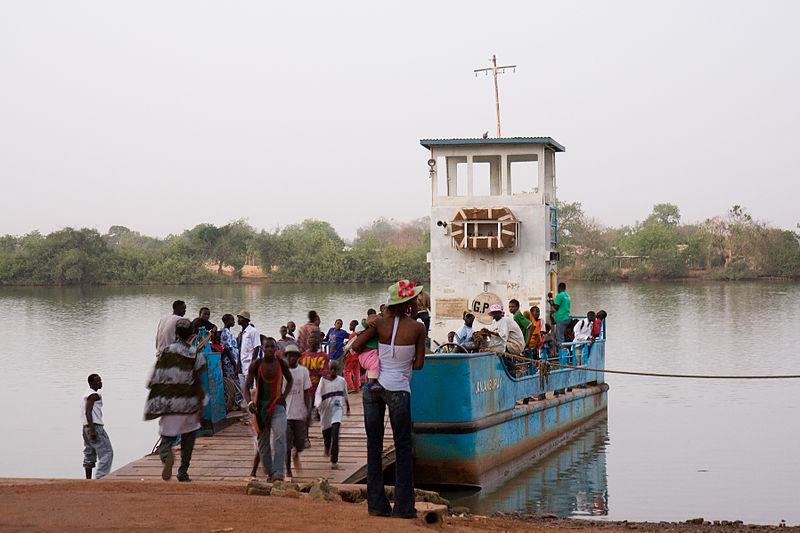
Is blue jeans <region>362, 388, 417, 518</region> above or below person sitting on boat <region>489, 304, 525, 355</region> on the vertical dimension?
below

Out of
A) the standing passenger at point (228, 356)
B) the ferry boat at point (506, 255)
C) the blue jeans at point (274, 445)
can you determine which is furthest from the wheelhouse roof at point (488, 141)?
the blue jeans at point (274, 445)

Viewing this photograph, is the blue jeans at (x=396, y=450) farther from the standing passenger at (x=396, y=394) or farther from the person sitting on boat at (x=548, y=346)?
the person sitting on boat at (x=548, y=346)

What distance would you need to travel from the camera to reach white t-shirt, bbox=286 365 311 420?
8828mm

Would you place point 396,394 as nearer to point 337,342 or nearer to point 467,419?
point 467,419

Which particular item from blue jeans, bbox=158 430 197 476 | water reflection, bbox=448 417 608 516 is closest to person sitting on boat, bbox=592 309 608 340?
water reflection, bbox=448 417 608 516

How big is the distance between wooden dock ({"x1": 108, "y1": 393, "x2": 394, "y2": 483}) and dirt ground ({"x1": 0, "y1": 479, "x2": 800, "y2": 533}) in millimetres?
1276

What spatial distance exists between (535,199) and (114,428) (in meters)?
9.43

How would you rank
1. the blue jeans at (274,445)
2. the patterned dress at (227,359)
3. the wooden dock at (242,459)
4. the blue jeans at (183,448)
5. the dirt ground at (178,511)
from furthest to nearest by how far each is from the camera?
the patterned dress at (227,359), the wooden dock at (242,459), the blue jeans at (274,445), the blue jeans at (183,448), the dirt ground at (178,511)

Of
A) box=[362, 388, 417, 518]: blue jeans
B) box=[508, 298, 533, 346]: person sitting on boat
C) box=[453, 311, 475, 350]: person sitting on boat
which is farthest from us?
box=[508, 298, 533, 346]: person sitting on boat

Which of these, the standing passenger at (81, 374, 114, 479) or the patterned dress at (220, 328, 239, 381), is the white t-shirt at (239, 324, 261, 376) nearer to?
the patterned dress at (220, 328, 239, 381)

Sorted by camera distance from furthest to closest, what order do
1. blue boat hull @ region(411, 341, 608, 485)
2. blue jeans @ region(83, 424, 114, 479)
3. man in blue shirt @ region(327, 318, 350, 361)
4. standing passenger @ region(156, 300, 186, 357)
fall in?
man in blue shirt @ region(327, 318, 350, 361) → blue boat hull @ region(411, 341, 608, 485) → blue jeans @ region(83, 424, 114, 479) → standing passenger @ region(156, 300, 186, 357)

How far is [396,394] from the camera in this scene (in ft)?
21.6

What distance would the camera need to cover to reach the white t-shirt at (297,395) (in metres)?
8.83

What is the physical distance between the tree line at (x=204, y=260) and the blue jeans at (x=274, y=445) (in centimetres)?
5661
